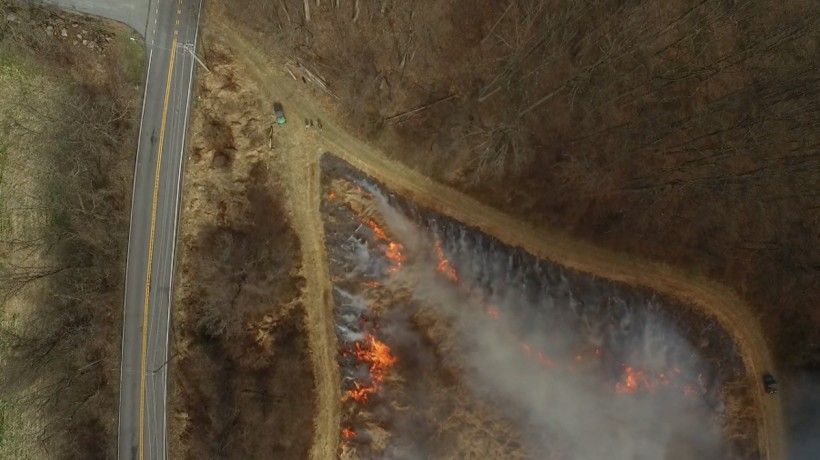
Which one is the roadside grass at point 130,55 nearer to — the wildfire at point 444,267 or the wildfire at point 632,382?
the wildfire at point 444,267

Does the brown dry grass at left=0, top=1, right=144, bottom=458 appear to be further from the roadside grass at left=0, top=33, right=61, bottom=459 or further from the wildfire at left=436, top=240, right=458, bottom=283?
the wildfire at left=436, top=240, right=458, bottom=283

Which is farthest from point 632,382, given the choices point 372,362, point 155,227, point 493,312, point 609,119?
point 155,227

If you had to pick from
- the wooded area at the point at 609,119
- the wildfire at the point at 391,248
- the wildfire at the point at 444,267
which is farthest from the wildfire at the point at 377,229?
the wooded area at the point at 609,119

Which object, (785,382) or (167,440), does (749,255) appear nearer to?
(785,382)

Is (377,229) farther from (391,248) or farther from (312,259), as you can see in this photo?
(312,259)

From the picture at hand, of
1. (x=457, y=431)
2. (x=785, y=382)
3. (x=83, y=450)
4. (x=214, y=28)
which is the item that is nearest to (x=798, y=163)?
(x=785, y=382)

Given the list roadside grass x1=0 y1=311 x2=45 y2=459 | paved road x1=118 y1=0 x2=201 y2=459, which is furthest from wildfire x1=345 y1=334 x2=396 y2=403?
roadside grass x1=0 y1=311 x2=45 y2=459
